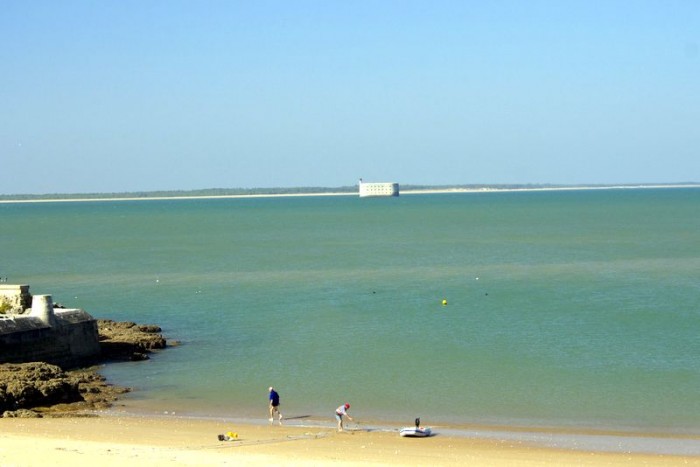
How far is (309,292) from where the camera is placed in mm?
48094

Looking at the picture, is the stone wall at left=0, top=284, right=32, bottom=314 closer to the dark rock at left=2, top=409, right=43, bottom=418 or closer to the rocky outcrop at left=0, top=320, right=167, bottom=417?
the rocky outcrop at left=0, top=320, right=167, bottom=417

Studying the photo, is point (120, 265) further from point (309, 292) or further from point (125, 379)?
point (125, 379)

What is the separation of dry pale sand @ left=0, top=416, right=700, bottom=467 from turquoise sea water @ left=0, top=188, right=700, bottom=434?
264cm

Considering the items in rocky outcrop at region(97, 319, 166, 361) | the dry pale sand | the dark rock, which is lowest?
the dry pale sand

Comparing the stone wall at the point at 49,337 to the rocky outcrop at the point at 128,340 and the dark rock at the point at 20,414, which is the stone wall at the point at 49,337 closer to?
the rocky outcrop at the point at 128,340

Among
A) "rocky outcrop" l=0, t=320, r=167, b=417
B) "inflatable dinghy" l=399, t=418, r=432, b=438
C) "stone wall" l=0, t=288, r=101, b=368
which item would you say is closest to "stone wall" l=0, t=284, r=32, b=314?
"stone wall" l=0, t=288, r=101, b=368

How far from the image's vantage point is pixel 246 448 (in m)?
19.4

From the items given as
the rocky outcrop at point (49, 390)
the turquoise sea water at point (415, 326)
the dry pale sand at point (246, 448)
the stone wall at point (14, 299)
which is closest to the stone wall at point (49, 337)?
the rocky outcrop at point (49, 390)

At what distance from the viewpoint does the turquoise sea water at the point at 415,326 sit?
24.9 meters

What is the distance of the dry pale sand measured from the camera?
58.4 ft

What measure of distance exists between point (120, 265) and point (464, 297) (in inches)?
1117

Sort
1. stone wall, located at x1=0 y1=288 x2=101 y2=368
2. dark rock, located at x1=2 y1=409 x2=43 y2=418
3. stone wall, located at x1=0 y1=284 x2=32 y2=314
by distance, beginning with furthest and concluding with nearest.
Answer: stone wall, located at x1=0 y1=284 x2=32 y2=314, stone wall, located at x1=0 y1=288 x2=101 y2=368, dark rock, located at x1=2 y1=409 x2=43 y2=418

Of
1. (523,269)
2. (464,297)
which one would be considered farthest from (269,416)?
(523,269)

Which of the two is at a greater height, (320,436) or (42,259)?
(42,259)
